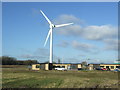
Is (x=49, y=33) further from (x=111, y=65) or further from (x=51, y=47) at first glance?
(x=111, y=65)

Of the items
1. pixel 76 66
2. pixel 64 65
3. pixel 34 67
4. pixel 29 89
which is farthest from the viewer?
pixel 64 65

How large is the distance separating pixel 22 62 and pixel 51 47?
299ft

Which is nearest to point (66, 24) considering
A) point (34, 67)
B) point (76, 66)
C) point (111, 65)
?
point (34, 67)

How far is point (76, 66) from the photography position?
108 m

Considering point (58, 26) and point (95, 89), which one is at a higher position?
point (58, 26)

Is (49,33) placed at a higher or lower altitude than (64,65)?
higher

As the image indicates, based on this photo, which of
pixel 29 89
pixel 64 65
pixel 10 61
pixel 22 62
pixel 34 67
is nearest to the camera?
pixel 29 89

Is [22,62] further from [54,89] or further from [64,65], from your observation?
[54,89]

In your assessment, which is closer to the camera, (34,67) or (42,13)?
(42,13)

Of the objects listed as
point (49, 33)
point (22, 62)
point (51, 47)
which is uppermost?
point (49, 33)

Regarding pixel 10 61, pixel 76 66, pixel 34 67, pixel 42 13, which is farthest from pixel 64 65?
pixel 42 13

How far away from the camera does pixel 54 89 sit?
1809 cm

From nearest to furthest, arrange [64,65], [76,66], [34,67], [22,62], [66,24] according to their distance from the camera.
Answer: [66,24]
[34,67]
[76,66]
[64,65]
[22,62]

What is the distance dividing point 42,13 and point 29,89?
54702 millimetres
